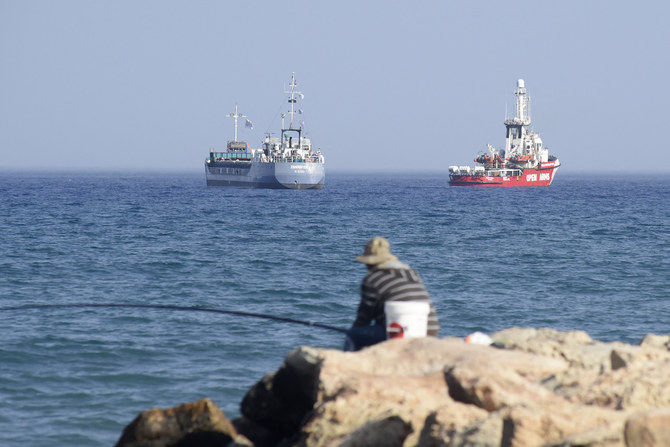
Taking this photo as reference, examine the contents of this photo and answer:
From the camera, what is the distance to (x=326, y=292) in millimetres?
19625

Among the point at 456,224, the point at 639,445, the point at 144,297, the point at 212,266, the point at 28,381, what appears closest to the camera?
the point at 639,445

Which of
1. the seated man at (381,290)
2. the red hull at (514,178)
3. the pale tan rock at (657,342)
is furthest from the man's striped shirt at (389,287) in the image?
the red hull at (514,178)

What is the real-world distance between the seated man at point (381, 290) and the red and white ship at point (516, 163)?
9090 cm

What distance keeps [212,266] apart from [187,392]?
14.5m

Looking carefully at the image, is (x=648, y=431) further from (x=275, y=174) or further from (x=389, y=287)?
(x=275, y=174)

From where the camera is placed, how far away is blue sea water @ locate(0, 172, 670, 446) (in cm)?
1070

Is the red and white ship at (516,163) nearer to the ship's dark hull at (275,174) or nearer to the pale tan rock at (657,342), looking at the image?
the ship's dark hull at (275,174)

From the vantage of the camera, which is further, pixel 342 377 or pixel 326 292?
pixel 326 292

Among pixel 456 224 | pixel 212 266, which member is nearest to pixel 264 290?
pixel 212 266

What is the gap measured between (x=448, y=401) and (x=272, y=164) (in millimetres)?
79631

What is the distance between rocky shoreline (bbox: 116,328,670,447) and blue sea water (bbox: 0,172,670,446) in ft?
9.15

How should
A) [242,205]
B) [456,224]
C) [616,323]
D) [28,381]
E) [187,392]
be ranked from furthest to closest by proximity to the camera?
1. [242,205]
2. [456,224]
3. [616,323]
4. [28,381]
5. [187,392]

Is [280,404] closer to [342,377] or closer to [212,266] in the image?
[342,377]

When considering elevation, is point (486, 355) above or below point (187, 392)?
above
